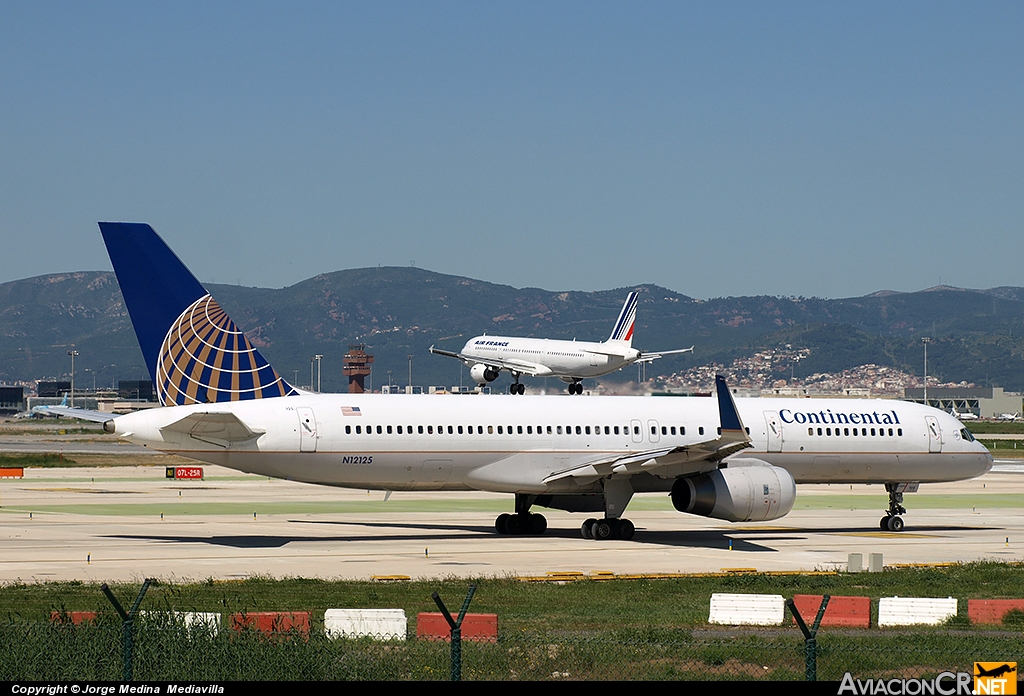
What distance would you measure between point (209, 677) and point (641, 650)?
→ 6154 millimetres

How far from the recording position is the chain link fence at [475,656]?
1530 cm

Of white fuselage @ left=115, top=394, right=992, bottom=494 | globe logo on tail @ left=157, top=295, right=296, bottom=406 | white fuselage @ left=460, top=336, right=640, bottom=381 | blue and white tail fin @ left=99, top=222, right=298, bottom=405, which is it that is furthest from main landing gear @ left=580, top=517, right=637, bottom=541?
white fuselage @ left=460, top=336, right=640, bottom=381

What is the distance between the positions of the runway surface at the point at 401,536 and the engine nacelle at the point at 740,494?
3.16 feet

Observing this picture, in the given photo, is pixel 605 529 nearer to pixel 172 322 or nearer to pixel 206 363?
pixel 206 363

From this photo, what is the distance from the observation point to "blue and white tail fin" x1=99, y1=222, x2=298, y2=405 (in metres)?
35.1

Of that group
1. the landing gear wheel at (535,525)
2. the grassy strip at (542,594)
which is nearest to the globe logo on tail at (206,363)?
the landing gear wheel at (535,525)

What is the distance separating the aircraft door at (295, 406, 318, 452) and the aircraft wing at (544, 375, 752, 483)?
22.3ft

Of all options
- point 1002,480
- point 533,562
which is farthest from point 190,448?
point 1002,480

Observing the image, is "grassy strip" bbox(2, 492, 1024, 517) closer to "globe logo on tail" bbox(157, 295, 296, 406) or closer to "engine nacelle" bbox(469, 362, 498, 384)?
"globe logo on tail" bbox(157, 295, 296, 406)

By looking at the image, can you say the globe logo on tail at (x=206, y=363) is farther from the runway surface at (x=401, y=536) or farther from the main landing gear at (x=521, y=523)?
the main landing gear at (x=521, y=523)

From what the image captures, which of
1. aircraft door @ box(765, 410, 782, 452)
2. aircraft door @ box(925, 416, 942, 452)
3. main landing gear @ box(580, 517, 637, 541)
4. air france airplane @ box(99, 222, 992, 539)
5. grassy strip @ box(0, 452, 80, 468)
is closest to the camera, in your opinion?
air france airplane @ box(99, 222, 992, 539)

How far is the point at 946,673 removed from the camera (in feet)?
55.3

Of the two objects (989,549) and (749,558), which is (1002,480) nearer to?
(989,549)

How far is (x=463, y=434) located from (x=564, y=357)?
10419 cm
